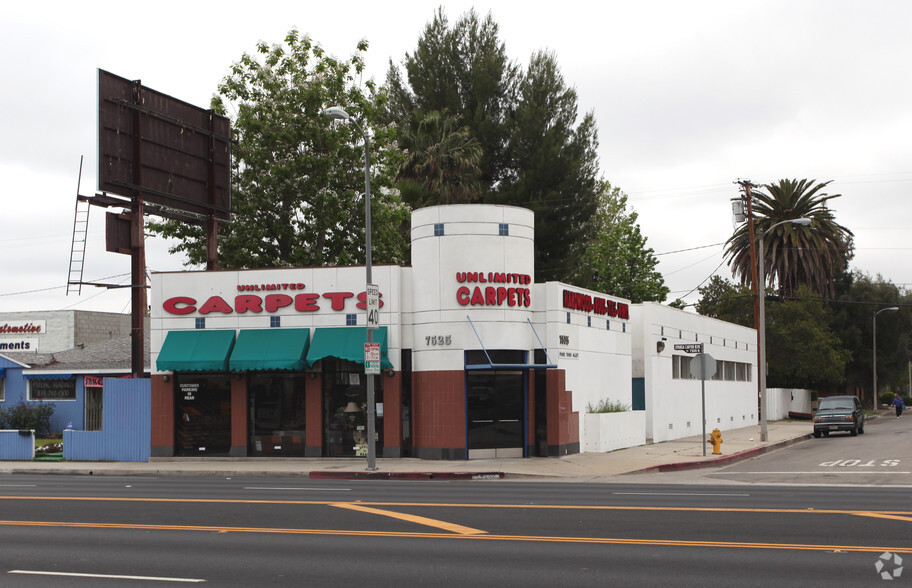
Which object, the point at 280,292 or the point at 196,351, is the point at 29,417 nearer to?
the point at 196,351

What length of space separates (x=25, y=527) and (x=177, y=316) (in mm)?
14312

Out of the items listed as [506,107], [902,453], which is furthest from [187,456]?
[506,107]

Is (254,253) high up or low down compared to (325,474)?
up

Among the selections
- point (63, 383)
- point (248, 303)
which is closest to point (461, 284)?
point (248, 303)

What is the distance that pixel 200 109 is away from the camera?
3209 cm

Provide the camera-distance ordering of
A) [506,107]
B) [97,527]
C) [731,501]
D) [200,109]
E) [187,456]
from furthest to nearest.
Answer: [506,107] → [200,109] → [187,456] → [731,501] → [97,527]

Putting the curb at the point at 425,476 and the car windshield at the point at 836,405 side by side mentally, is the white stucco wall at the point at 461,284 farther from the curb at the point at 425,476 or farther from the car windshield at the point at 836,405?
the car windshield at the point at 836,405

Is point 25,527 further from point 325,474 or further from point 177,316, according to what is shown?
point 177,316

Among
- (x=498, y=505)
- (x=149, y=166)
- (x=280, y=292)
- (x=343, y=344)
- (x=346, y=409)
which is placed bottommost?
(x=498, y=505)

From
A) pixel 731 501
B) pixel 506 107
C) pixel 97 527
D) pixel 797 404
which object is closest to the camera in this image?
pixel 97 527

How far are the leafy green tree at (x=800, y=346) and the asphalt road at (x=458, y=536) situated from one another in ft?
143

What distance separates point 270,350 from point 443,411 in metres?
5.28

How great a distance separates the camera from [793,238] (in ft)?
205

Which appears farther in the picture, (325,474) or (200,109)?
(200,109)
